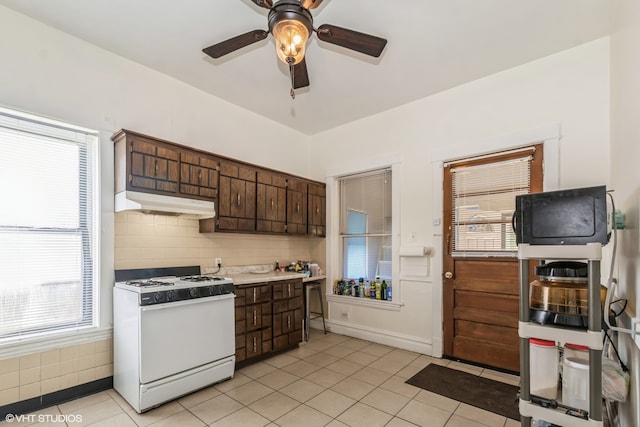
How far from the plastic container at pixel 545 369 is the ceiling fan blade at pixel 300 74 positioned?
229 cm

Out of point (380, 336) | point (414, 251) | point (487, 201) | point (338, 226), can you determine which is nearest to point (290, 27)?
point (487, 201)

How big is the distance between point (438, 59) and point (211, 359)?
142 inches

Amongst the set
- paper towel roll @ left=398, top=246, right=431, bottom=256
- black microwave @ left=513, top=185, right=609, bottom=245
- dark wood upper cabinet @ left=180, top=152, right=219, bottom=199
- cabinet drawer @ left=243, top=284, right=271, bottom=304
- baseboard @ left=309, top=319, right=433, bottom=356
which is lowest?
baseboard @ left=309, top=319, right=433, bottom=356

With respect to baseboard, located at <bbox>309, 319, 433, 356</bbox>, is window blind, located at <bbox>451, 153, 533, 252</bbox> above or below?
above

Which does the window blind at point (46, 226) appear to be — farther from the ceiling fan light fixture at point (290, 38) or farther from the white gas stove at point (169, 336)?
the ceiling fan light fixture at point (290, 38)

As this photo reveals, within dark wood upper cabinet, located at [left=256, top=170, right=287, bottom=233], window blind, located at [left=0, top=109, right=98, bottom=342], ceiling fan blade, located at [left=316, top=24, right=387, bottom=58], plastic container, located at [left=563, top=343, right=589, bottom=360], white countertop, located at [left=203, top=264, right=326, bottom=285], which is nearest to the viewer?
plastic container, located at [left=563, top=343, right=589, bottom=360]

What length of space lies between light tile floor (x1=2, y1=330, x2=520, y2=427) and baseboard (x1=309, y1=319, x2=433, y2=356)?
0.25 metres

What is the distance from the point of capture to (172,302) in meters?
2.61

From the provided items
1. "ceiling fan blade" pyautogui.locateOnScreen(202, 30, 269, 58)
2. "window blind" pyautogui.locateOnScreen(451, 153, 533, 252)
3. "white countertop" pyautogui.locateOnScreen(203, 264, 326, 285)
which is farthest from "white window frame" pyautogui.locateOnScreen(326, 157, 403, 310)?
"ceiling fan blade" pyautogui.locateOnScreen(202, 30, 269, 58)

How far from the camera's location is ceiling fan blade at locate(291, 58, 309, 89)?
2.36 meters

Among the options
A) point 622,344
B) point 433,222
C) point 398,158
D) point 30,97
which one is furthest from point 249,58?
point 622,344

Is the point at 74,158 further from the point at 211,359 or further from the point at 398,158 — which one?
the point at 398,158

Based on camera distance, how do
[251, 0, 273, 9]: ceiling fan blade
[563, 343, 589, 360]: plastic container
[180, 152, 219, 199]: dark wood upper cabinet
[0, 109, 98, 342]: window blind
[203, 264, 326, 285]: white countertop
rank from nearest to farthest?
[563, 343, 589, 360]: plastic container < [251, 0, 273, 9]: ceiling fan blade < [0, 109, 98, 342]: window blind < [180, 152, 219, 199]: dark wood upper cabinet < [203, 264, 326, 285]: white countertop

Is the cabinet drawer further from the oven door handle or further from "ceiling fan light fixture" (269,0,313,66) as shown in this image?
"ceiling fan light fixture" (269,0,313,66)
